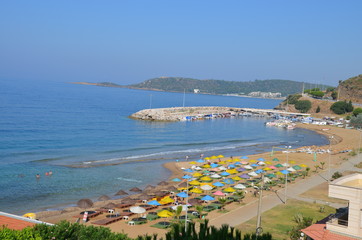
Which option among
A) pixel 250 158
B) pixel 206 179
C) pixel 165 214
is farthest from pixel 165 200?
pixel 250 158

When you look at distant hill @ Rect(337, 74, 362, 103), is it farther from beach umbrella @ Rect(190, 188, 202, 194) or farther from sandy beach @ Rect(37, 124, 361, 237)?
beach umbrella @ Rect(190, 188, 202, 194)

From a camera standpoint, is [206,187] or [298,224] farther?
[206,187]

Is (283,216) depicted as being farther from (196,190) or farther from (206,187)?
(196,190)

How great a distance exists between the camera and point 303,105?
13688 centimetres

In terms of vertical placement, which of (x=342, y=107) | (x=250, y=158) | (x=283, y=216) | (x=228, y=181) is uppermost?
(x=342, y=107)

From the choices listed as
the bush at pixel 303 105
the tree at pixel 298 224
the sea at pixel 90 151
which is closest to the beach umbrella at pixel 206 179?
the sea at pixel 90 151

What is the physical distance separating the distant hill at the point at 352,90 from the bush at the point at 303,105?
14.3 meters

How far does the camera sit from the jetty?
108750mm

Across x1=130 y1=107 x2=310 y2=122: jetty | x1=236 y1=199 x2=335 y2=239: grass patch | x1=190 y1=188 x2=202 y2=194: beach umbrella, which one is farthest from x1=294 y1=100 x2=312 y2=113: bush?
x1=190 y1=188 x2=202 y2=194: beach umbrella

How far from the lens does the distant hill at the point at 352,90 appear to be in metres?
138

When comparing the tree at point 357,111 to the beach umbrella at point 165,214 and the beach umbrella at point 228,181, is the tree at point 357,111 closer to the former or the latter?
the beach umbrella at point 228,181

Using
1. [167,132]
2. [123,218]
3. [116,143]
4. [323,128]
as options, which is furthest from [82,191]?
→ [323,128]

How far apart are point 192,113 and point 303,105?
38665 mm

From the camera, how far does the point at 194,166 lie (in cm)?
4609
